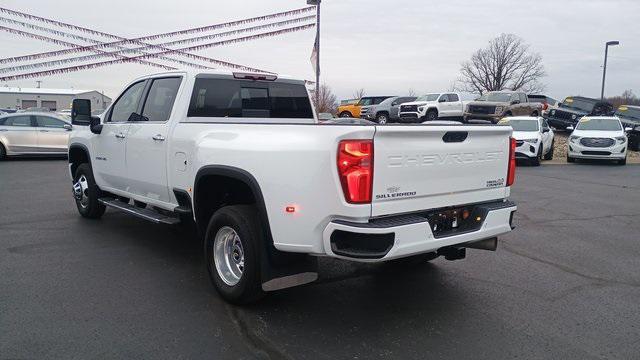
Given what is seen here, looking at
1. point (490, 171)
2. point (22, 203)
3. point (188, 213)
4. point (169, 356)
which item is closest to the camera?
point (169, 356)

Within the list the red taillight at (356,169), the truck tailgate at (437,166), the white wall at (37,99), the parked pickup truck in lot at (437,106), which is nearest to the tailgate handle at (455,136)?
the truck tailgate at (437,166)

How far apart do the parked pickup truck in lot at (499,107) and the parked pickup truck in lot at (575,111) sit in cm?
96

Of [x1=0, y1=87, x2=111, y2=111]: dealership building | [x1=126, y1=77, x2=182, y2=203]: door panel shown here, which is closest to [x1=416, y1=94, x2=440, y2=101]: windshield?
[x1=126, y1=77, x2=182, y2=203]: door panel

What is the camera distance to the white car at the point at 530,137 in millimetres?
16812

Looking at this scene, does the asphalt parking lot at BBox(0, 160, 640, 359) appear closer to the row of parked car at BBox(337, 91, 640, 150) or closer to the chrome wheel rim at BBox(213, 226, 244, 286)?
the chrome wheel rim at BBox(213, 226, 244, 286)

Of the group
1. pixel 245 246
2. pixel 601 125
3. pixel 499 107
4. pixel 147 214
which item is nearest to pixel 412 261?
pixel 245 246

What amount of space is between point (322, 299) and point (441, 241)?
4.13 feet

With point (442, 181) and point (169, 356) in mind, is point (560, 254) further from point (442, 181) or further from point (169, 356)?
point (169, 356)

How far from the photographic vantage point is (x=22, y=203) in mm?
8664

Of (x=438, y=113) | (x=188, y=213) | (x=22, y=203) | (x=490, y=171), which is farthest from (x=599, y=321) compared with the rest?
(x=438, y=113)

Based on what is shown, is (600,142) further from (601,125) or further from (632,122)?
(632,122)

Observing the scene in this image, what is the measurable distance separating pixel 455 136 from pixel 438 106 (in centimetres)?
2326

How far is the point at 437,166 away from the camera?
3.78 metres

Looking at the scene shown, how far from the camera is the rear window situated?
5.26m
